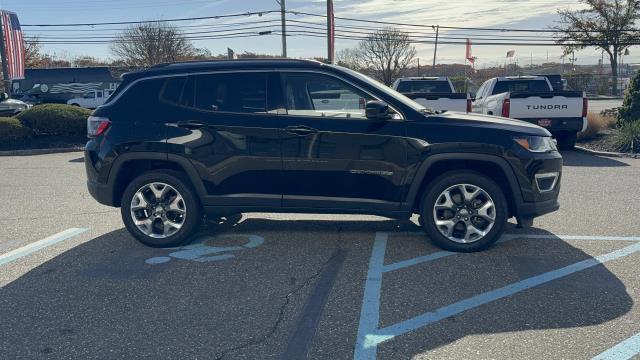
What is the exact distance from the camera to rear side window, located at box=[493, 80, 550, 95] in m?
15.3

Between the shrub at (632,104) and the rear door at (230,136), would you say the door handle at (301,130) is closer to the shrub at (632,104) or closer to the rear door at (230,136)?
the rear door at (230,136)

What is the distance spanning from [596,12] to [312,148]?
47.1 metres

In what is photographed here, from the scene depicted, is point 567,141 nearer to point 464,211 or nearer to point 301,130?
point 464,211

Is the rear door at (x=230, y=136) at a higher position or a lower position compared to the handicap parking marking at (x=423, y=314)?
higher

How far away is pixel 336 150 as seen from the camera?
207 inches

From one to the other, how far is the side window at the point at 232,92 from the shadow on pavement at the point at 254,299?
1.46 m

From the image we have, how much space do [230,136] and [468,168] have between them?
2.37m

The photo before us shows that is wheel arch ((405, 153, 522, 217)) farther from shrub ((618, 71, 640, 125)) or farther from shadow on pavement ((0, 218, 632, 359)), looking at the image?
shrub ((618, 71, 640, 125))

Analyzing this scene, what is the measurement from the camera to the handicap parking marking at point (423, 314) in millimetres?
3637

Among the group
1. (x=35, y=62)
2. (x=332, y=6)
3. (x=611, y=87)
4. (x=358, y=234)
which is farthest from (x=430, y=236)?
(x=35, y=62)

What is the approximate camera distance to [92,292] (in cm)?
450

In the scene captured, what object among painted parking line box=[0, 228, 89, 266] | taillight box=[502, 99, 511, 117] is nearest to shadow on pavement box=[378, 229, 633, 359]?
painted parking line box=[0, 228, 89, 266]

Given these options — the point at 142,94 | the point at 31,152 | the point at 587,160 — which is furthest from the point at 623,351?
the point at 31,152

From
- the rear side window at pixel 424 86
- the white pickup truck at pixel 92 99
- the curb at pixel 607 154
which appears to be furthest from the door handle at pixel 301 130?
the white pickup truck at pixel 92 99
